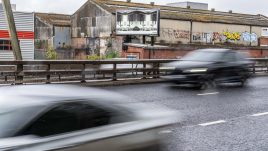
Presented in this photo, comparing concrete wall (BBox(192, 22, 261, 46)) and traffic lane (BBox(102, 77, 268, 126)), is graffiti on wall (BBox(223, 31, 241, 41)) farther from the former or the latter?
traffic lane (BBox(102, 77, 268, 126))

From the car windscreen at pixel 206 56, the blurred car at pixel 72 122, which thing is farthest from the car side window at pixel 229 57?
the blurred car at pixel 72 122

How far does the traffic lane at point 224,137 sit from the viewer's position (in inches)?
326

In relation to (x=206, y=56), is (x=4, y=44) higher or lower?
higher

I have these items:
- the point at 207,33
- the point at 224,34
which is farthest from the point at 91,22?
the point at 224,34

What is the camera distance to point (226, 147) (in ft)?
27.2

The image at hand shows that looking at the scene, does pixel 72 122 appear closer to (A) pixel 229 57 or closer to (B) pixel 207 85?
(B) pixel 207 85

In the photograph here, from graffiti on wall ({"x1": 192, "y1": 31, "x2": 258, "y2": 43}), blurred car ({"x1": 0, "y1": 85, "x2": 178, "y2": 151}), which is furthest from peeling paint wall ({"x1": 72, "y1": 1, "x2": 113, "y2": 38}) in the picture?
blurred car ({"x1": 0, "y1": 85, "x2": 178, "y2": 151})

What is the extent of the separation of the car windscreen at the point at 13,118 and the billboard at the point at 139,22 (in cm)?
3916

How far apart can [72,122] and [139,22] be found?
1606 inches

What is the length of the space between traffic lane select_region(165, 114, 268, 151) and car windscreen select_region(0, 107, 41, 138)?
3297 millimetres

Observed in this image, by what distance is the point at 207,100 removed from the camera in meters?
14.9

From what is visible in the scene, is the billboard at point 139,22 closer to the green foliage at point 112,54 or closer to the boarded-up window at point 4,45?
the green foliage at point 112,54

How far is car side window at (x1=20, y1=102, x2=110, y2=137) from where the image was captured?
4489 mm

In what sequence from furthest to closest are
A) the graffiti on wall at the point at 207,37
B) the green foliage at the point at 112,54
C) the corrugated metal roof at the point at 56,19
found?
the corrugated metal roof at the point at 56,19, the graffiti on wall at the point at 207,37, the green foliage at the point at 112,54
